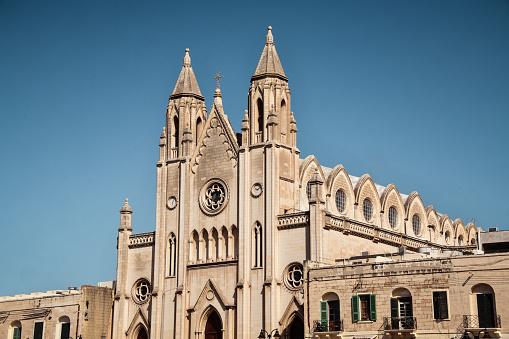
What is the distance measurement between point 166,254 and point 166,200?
4247 millimetres

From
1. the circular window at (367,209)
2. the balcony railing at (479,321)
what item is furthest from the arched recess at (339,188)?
the balcony railing at (479,321)

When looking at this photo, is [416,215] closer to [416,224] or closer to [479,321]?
[416,224]

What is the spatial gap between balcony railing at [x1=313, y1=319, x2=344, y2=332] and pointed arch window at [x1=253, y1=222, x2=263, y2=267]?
11.9 meters

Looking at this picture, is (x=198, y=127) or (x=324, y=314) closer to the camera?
(x=324, y=314)

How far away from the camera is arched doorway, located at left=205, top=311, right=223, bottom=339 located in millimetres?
64938

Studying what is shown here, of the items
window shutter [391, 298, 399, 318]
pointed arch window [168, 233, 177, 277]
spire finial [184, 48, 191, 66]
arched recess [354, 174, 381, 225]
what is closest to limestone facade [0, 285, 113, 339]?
pointed arch window [168, 233, 177, 277]

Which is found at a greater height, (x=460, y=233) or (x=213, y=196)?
(x=460, y=233)

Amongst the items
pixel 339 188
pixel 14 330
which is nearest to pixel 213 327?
pixel 339 188

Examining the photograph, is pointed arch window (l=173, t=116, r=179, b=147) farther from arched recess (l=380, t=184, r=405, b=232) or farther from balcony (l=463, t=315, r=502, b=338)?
balcony (l=463, t=315, r=502, b=338)

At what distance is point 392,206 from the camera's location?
3081 inches

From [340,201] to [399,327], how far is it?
24423mm

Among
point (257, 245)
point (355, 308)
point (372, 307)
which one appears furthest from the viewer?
point (257, 245)

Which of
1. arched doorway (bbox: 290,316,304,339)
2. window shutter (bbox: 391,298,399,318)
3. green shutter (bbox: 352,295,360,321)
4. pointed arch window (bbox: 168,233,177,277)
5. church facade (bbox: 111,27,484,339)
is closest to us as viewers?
window shutter (bbox: 391,298,399,318)

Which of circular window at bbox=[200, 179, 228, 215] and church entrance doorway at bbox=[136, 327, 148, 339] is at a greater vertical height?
circular window at bbox=[200, 179, 228, 215]
